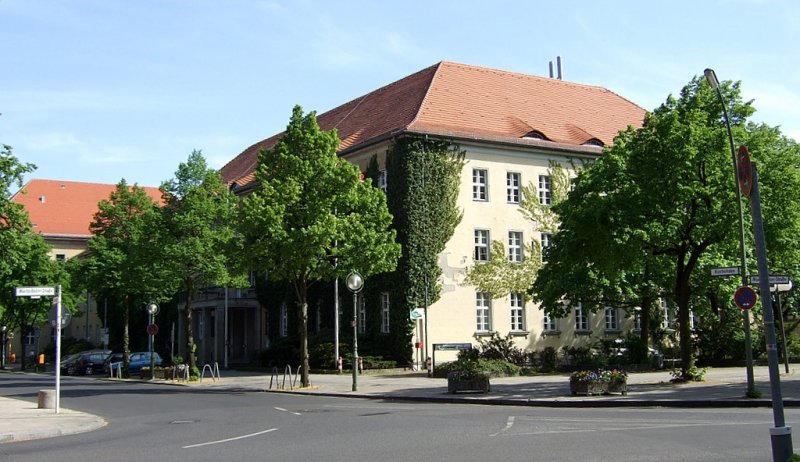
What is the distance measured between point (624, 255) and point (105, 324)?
55.3 metres

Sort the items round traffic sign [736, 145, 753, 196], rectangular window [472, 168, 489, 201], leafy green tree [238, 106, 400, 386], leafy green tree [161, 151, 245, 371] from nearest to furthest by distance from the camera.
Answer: round traffic sign [736, 145, 753, 196], leafy green tree [238, 106, 400, 386], leafy green tree [161, 151, 245, 371], rectangular window [472, 168, 489, 201]

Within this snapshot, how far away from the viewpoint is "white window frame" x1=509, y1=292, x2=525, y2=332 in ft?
140

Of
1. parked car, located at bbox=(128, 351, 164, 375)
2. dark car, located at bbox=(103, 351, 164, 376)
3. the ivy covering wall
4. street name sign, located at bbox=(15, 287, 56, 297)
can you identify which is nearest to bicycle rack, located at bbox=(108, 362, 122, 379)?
dark car, located at bbox=(103, 351, 164, 376)

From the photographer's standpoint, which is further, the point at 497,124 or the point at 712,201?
the point at 497,124

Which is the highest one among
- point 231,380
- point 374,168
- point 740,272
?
point 374,168

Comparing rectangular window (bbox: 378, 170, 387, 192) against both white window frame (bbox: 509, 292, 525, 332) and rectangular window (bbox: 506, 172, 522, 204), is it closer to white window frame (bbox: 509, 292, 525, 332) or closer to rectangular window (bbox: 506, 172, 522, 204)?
rectangular window (bbox: 506, 172, 522, 204)

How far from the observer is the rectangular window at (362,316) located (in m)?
42.2

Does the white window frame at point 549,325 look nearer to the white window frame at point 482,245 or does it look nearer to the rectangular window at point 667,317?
the white window frame at point 482,245

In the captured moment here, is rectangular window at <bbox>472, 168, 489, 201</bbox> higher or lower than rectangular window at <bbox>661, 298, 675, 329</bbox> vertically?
higher

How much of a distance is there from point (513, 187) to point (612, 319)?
9.25m

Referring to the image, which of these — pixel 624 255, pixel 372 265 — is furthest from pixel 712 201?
pixel 372 265

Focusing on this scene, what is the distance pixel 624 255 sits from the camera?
25.6 m

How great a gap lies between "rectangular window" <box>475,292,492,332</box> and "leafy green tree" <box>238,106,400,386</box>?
11818 millimetres

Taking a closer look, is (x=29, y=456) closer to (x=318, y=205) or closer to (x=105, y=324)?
(x=318, y=205)
